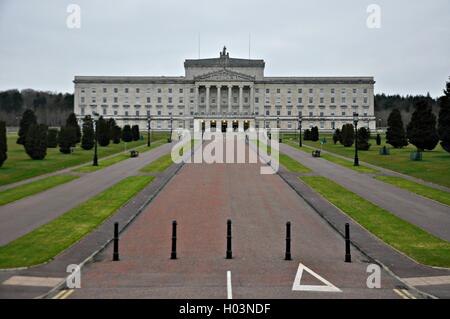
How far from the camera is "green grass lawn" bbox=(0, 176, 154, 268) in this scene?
17.2 m

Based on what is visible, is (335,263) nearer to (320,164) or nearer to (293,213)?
(293,213)

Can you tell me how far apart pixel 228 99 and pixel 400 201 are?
142m

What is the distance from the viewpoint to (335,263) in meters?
16.9

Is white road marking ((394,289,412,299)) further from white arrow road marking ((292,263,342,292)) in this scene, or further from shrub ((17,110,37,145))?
shrub ((17,110,37,145))

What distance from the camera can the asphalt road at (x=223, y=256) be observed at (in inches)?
547

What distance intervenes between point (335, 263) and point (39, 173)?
33.0 meters

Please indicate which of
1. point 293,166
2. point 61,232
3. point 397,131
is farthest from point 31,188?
point 397,131

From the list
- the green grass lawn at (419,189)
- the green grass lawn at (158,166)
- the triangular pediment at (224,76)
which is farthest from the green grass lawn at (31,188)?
the triangular pediment at (224,76)

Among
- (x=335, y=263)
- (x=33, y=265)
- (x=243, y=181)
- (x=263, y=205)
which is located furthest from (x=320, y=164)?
(x=33, y=265)

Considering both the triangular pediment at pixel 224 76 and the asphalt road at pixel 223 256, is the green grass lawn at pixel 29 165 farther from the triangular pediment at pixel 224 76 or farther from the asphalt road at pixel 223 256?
the triangular pediment at pixel 224 76

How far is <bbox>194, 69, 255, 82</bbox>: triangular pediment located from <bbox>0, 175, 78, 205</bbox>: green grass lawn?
423 ft

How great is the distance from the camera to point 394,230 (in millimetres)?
21859

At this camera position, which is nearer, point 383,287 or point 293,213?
point 383,287
